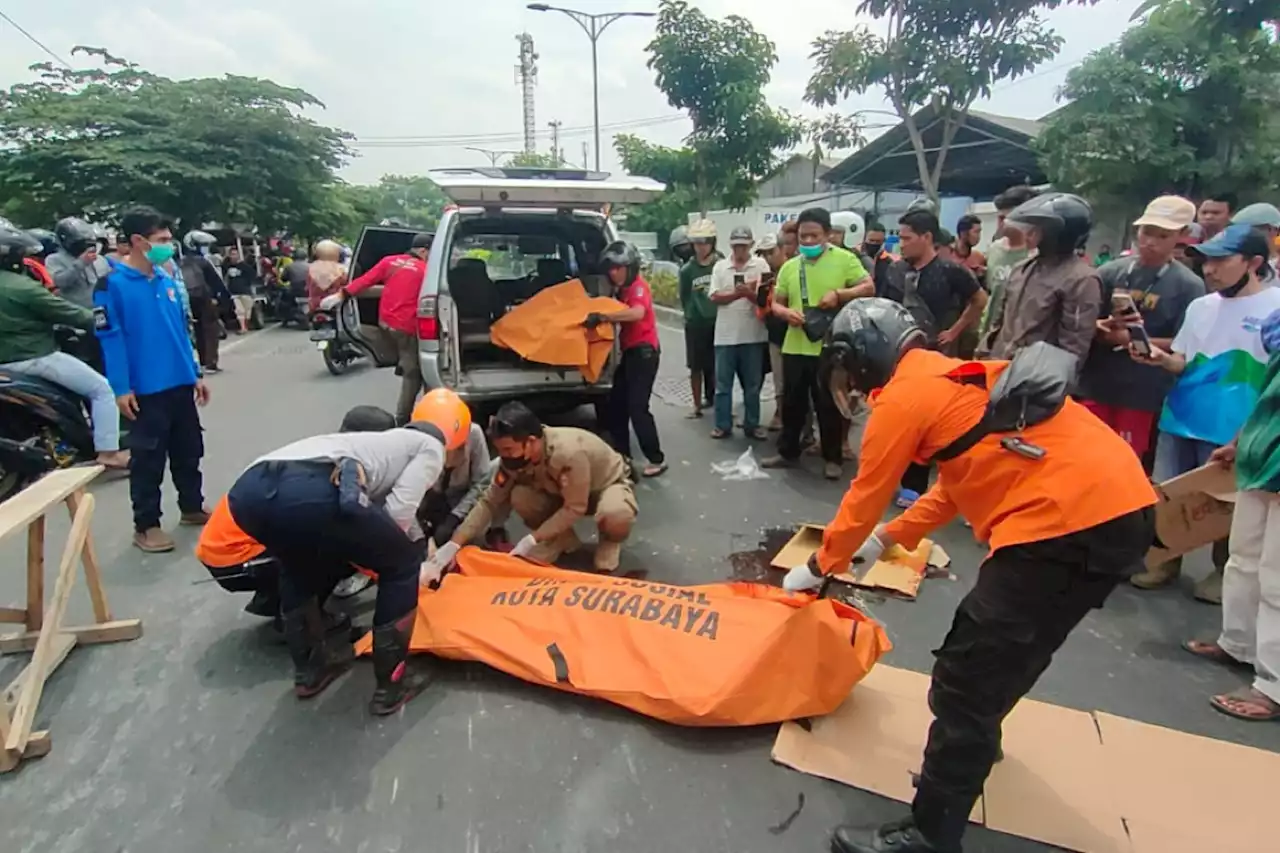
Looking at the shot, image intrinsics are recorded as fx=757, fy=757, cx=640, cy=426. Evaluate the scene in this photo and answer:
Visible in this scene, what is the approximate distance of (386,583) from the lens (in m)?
2.56

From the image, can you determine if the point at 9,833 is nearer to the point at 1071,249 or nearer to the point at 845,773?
the point at 845,773

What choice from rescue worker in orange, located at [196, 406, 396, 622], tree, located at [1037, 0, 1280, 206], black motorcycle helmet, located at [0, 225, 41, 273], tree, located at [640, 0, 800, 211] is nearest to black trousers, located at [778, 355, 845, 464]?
rescue worker in orange, located at [196, 406, 396, 622]

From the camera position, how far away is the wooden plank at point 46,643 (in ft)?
7.69

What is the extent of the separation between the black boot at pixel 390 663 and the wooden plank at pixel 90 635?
1.23m

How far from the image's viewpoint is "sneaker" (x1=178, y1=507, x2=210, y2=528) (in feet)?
13.6

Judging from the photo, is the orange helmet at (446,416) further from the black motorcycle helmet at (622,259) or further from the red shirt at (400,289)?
the red shirt at (400,289)

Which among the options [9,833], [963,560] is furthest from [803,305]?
[9,833]

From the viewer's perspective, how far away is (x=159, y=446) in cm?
380

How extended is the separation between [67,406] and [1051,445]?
571 cm

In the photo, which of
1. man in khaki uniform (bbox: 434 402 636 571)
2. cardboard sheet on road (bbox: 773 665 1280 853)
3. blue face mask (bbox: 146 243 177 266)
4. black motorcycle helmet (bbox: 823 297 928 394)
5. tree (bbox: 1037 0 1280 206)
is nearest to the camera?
black motorcycle helmet (bbox: 823 297 928 394)

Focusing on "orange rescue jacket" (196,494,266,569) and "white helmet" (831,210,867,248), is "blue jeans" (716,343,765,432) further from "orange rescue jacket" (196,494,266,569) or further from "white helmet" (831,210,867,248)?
"orange rescue jacket" (196,494,266,569)

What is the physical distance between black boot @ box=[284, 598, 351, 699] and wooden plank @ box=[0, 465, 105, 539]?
856 millimetres

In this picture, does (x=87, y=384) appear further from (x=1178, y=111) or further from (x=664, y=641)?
(x=1178, y=111)

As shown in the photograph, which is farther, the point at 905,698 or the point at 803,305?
the point at 803,305
